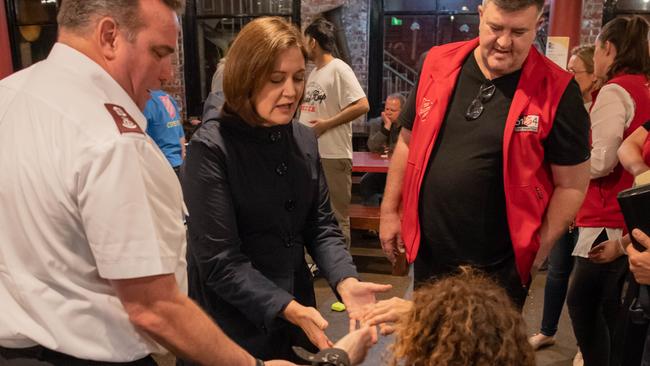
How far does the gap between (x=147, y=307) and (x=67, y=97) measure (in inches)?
14.8

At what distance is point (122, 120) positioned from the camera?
2.95 feet

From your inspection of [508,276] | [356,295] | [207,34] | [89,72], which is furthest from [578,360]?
[207,34]

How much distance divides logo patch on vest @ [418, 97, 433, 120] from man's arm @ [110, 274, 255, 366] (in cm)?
106

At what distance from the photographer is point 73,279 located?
0.93 metres

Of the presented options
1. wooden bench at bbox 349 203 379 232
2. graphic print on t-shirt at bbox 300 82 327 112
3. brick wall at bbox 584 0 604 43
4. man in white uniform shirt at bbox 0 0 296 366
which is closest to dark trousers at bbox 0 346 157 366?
man in white uniform shirt at bbox 0 0 296 366

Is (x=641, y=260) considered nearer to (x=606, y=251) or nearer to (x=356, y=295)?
(x=606, y=251)

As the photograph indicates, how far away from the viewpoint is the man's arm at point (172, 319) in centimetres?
92

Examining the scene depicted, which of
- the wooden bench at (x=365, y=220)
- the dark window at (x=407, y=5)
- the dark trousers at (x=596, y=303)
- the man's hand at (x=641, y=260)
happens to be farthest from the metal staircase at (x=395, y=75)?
the man's hand at (x=641, y=260)

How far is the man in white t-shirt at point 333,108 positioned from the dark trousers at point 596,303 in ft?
5.69

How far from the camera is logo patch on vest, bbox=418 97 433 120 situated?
1.82 m

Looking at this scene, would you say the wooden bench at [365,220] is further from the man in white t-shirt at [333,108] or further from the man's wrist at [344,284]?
the man's wrist at [344,284]

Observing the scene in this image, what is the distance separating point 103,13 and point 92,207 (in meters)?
0.33

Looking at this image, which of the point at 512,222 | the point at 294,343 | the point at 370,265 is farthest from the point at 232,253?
the point at 370,265

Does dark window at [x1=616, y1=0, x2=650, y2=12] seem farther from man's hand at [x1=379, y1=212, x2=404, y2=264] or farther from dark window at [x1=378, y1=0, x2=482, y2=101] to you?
man's hand at [x1=379, y1=212, x2=404, y2=264]
